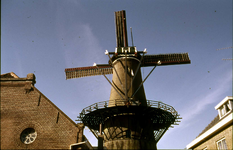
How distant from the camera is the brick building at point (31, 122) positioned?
18.0 metres

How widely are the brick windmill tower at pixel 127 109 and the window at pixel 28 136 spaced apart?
4.97 m

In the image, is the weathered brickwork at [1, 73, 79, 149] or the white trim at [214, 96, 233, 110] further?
the weathered brickwork at [1, 73, 79, 149]

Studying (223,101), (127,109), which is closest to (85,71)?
(127,109)

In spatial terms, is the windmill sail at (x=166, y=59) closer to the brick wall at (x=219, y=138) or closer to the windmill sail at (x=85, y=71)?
the windmill sail at (x=85, y=71)

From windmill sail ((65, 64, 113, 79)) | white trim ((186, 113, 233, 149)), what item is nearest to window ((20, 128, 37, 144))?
windmill sail ((65, 64, 113, 79))

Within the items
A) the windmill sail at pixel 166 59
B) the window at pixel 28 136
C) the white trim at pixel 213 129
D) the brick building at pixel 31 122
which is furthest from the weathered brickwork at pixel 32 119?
the windmill sail at pixel 166 59

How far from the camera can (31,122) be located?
1870 centimetres

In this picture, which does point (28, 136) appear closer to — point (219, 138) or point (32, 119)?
point (32, 119)

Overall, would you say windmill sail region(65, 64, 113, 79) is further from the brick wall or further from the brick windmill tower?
the brick wall

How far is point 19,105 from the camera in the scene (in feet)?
63.3

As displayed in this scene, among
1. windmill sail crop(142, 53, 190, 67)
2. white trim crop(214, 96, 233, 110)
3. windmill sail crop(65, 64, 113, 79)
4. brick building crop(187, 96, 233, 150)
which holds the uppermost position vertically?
windmill sail crop(142, 53, 190, 67)

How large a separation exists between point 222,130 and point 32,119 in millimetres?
15511

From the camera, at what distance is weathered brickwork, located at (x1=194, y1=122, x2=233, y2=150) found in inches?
643

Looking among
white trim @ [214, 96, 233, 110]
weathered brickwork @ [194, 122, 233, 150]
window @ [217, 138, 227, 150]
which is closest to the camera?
weathered brickwork @ [194, 122, 233, 150]
